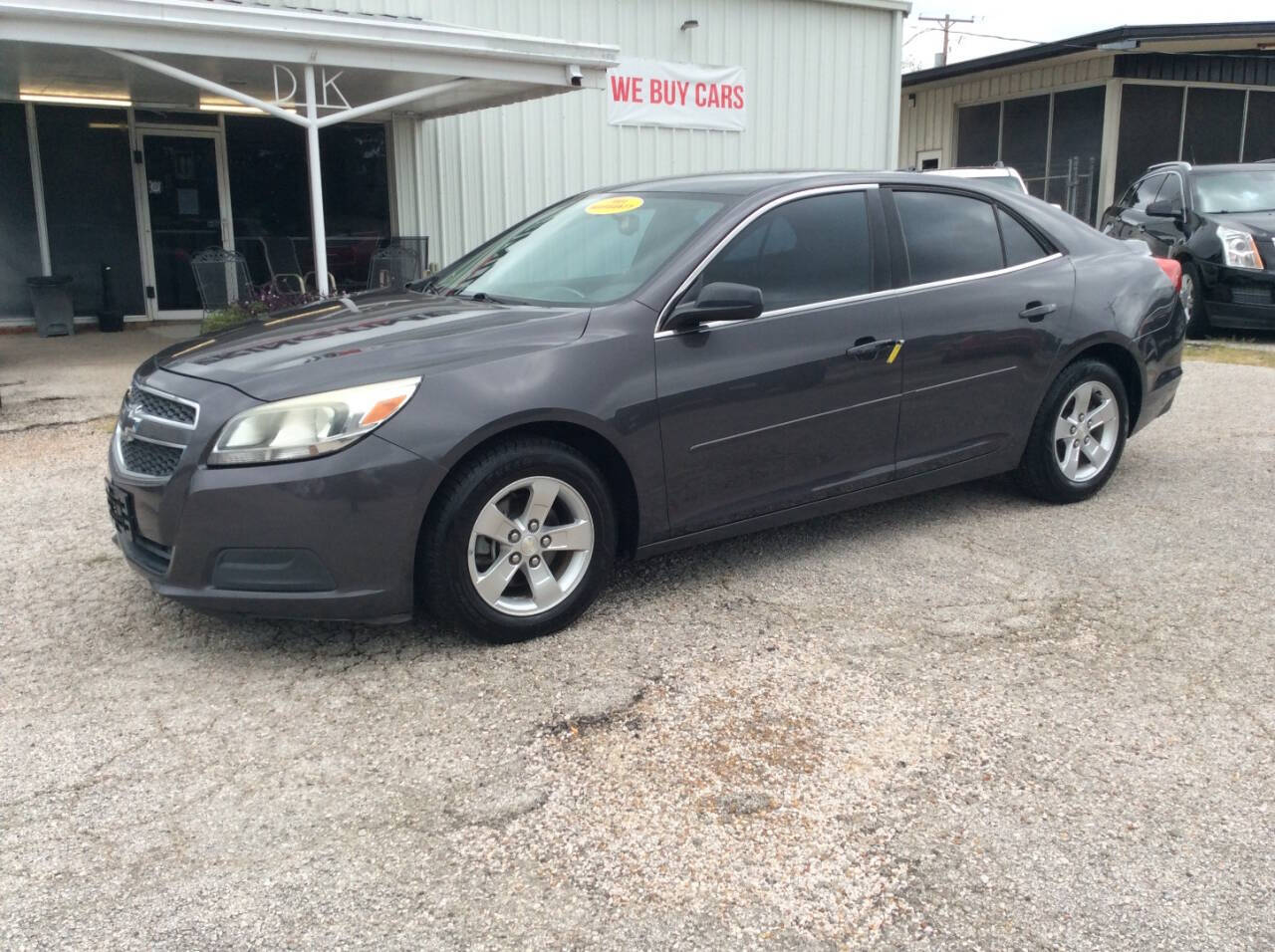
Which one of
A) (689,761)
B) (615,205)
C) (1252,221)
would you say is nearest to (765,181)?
(615,205)

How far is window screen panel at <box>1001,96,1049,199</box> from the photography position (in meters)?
22.2

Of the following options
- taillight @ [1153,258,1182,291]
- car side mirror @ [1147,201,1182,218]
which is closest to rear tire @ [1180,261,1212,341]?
car side mirror @ [1147,201,1182,218]

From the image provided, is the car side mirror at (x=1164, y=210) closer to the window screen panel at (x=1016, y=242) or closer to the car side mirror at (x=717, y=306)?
the window screen panel at (x=1016, y=242)

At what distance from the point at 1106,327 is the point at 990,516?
1.03 metres

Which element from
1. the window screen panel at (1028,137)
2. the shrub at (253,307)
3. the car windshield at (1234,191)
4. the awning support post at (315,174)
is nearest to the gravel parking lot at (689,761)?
the awning support post at (315,174)

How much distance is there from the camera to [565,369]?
3.84m

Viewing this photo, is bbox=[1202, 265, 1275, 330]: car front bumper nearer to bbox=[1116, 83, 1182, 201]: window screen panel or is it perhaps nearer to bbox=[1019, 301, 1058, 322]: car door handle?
bbox=[1019, 301, 1058, 322]: car door handle

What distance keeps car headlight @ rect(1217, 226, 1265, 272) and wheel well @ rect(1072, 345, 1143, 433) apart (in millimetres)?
6690

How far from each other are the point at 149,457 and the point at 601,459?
4.88 ft

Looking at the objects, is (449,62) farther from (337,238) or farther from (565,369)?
(565,369)

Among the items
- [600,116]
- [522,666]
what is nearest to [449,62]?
[600,116]

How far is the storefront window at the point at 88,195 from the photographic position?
526 inches

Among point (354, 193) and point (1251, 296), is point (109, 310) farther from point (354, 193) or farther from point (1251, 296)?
point (1251, 296)

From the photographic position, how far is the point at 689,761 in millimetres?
3105
